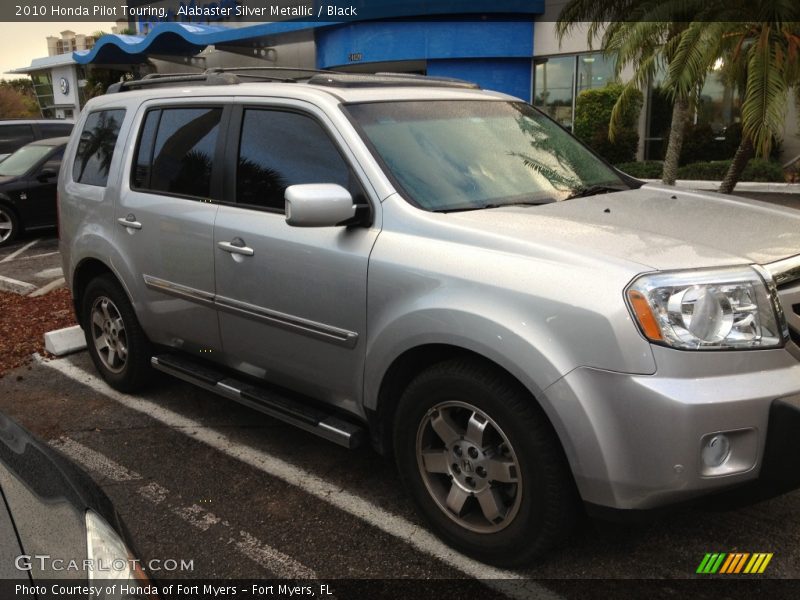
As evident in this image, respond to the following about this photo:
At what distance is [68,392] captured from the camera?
5.36 meters

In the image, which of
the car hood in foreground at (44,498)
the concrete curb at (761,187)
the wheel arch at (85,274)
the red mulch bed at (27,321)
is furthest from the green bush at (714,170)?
the car hood in foreground at (44,498)

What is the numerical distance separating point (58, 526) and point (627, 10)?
1105cm

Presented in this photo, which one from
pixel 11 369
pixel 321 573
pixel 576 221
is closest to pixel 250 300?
pixel 321 573

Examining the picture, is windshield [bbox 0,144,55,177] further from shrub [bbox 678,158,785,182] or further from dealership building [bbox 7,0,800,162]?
shrub [bbox 678,158,785,182]

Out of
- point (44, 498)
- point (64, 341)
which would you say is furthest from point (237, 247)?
point (64, 341)

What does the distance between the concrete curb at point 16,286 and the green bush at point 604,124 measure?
51.4 ft

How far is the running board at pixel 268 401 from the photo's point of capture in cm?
354

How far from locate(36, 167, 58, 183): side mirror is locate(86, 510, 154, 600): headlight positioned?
38.8 ft

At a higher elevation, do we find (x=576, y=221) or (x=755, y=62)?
(x=755, y=62)

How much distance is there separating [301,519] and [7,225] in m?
10.4

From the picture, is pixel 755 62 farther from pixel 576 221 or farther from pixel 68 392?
pixel 68 392

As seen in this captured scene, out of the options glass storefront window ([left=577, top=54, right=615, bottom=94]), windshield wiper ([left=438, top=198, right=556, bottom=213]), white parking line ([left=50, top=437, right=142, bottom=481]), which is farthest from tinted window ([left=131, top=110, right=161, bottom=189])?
glass storefront window ([left=577, top=54, right=615, bottom=94])

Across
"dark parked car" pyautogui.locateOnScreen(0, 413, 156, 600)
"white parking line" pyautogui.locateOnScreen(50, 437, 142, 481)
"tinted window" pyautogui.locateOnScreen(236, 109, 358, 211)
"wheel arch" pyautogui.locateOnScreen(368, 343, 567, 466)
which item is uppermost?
"tinted window" pyautogui.locateOnScreen(236, 109, 358, 211)

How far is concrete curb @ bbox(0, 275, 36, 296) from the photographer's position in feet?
28.1
